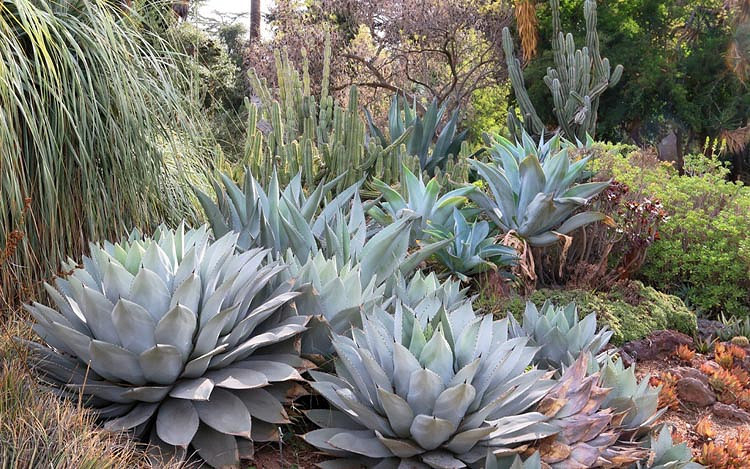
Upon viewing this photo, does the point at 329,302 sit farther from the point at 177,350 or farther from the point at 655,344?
the point at 655,344

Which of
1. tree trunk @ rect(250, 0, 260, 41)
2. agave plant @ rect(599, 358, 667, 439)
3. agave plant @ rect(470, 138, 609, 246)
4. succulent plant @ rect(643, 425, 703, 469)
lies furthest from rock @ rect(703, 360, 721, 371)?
tree trunk @ rect(250, 0, 260, 41)

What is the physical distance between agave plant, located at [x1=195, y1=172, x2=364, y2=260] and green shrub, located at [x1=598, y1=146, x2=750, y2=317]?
9.94 ft

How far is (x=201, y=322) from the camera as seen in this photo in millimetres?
2635

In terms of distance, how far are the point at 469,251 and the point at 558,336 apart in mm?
1331

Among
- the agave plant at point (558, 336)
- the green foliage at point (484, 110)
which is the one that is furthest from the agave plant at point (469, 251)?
the green foliage at point (484, 110)

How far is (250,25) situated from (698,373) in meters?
20.8

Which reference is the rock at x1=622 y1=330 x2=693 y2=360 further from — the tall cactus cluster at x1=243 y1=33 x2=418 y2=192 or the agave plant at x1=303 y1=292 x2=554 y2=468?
the tall cactus cluster at x1=243 y1=33 x2=418 y2=192

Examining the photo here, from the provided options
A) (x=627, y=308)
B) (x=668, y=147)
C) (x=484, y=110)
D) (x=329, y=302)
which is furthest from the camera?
(x=668, y=147)

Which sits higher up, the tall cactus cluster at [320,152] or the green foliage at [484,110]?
the tall cactus cluster at [320,152]

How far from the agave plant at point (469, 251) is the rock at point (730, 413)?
144 centimetres

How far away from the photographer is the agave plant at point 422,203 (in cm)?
477

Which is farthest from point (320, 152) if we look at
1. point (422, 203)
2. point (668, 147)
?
point (668, 147)

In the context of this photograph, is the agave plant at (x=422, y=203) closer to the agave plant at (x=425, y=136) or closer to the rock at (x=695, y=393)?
the rock at (x=695, y=393)

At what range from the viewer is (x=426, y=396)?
7.99ft
